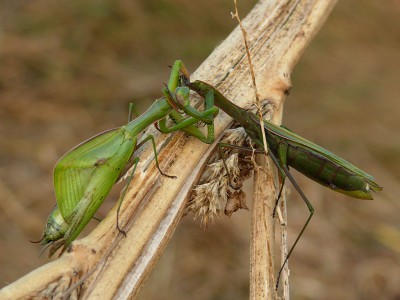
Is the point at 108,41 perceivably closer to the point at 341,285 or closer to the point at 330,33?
the point at 330,33

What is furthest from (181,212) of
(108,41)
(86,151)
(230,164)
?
(108,41)

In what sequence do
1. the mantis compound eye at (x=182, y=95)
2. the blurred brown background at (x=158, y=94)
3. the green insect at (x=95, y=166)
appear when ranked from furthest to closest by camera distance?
the blurred brown background at (x=158, y=94), the mantis compound eye at (x=182, y=95), the green insect at (x=95, y=166)

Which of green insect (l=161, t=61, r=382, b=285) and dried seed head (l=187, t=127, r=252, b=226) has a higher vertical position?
green insect (l=161, t=61, r=382, b=285)

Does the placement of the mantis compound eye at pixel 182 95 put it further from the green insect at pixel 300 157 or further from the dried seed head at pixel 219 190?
the dried seed head at pixel 219 190

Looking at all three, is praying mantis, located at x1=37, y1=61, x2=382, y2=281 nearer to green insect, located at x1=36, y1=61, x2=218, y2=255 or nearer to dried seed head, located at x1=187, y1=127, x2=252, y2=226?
green insect, located at x1=36, y1=61, x2=218, y2=255

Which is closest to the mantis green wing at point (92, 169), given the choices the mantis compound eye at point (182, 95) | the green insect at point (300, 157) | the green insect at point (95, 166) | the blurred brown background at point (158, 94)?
the green insect at point (95, 166)

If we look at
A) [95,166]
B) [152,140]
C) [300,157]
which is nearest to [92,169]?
[95,166]

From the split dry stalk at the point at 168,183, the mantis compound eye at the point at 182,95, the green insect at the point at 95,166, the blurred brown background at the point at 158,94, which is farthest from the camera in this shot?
the blurred brown background at the point at 158,94

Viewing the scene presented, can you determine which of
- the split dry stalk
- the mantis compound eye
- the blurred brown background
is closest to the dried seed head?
the split dry stalk
